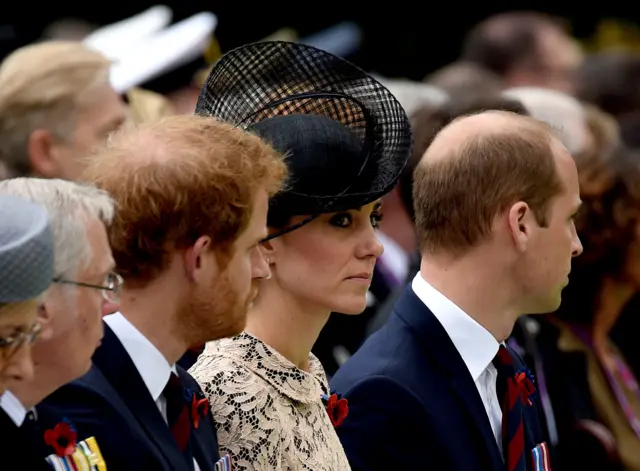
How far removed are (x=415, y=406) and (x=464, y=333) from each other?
290 mm

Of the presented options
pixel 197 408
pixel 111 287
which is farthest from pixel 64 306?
pixel 197 408

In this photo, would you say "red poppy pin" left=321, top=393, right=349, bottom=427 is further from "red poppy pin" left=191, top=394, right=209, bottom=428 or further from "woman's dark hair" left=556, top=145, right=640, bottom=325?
A: "woman's dark hair" left=556, top=145, right=640, bottom=325

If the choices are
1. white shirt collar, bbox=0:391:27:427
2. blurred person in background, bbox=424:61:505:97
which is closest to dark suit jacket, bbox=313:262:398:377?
blurred person in background, bbox=424:61:505:97

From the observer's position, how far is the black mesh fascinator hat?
3852 millimetres

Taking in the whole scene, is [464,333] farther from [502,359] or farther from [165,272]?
[165,272]

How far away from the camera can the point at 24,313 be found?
9.34 ft

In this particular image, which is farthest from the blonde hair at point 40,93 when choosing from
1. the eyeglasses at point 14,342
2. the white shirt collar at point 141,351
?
the eyeglasses at point 14,342

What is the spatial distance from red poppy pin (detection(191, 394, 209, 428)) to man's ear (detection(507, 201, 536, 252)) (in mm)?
1063

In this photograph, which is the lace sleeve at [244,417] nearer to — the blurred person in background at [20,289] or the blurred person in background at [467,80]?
the blurred person in background at [20,289]

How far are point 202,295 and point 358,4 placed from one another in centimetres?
868

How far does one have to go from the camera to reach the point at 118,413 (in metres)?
3.26

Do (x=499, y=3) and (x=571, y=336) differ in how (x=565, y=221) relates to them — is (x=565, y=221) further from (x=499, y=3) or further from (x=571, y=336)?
(x=499, y=3)

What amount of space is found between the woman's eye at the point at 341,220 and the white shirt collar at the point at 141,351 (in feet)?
2.26

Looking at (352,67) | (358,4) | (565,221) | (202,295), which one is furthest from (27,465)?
(358,4)
